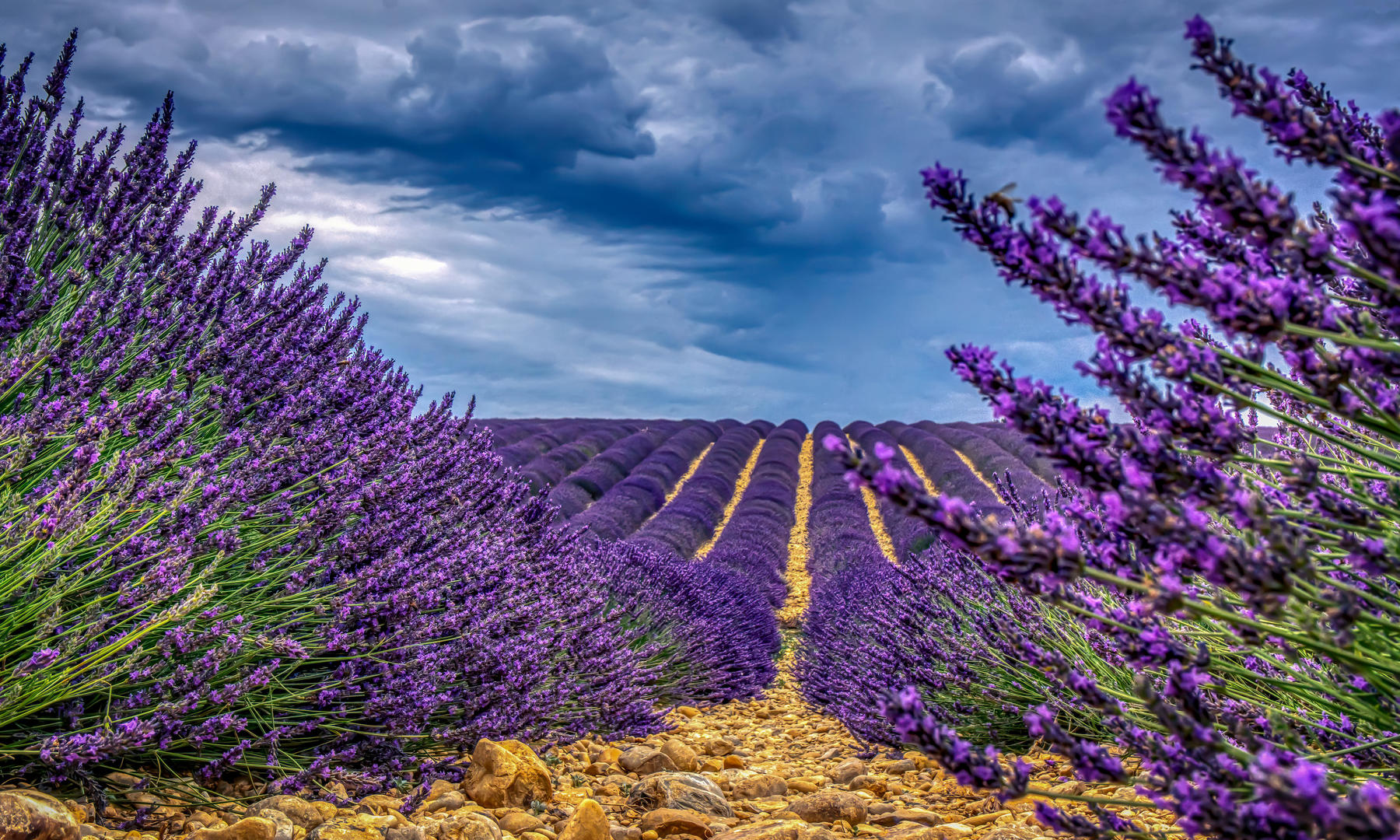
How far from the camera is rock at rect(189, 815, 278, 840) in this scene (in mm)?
2293

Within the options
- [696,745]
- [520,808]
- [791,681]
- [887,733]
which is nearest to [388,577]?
[520,808]

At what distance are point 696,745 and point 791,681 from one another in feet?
11.7

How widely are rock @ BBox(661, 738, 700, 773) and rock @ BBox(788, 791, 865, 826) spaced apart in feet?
3.30

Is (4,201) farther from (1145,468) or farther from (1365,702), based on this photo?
(1365,702)

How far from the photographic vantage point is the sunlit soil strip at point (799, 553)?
11.1 metres

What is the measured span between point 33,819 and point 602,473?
16703 mm

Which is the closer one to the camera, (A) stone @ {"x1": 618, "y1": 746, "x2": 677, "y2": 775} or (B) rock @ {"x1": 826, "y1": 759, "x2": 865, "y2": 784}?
(B) rock @ {"x1": 826, "y1": 759, "x2": 865, "y2": 784}

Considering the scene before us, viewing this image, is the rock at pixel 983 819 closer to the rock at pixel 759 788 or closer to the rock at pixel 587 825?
the rock at pixel 759 788

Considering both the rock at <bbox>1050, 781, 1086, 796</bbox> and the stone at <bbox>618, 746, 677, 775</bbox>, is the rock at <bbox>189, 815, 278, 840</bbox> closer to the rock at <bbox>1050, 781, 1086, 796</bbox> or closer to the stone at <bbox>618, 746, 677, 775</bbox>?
the stone at <bbox>618, 746, 677, 775</bbox>

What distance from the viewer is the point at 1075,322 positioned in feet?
4.04

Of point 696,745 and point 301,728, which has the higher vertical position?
point 301,728

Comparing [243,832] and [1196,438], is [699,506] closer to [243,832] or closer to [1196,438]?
[243,832]

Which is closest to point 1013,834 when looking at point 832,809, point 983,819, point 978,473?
point 983,819

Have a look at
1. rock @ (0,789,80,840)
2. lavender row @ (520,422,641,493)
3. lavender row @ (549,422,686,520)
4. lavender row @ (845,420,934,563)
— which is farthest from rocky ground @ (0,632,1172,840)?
lavender row @ (520,422,641,493)
